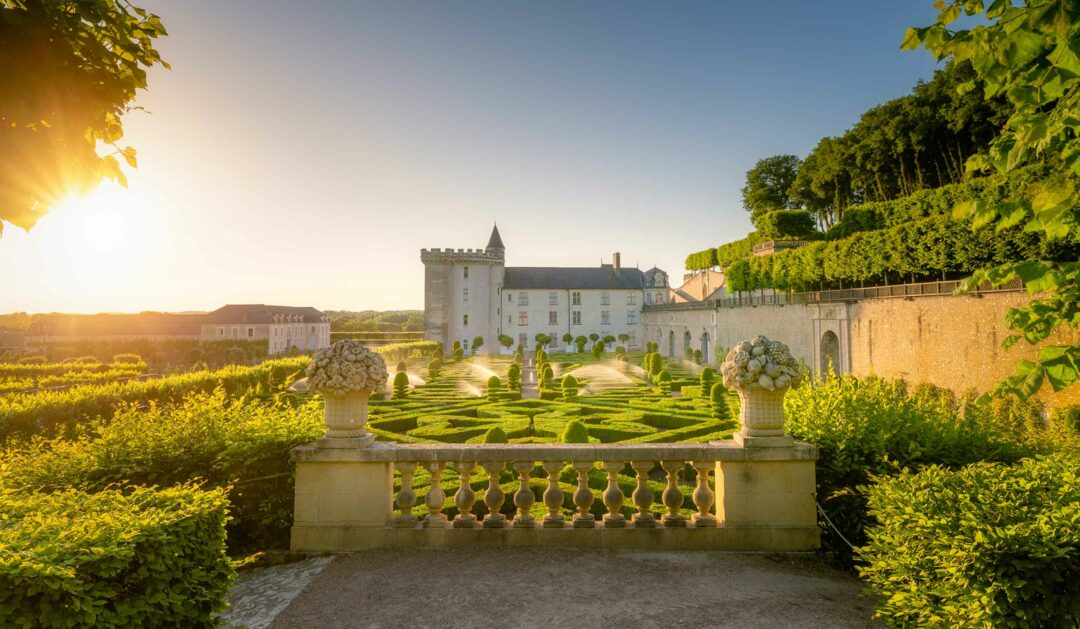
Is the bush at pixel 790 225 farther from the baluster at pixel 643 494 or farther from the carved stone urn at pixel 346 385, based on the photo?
the carved stone urn at pixel 346 385

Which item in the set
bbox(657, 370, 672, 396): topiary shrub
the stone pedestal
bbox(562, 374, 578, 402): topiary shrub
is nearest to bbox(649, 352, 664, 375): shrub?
bbox(657, 370, 672, 396): topiary shrub

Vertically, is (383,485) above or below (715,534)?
above

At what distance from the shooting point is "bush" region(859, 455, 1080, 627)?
2617 mm

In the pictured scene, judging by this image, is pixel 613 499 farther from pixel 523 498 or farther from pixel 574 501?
pixel 523 498

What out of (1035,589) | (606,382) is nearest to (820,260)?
(606,382)

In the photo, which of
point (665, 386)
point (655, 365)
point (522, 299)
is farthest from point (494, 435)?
point (522, 299)

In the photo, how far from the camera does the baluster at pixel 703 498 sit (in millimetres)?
4977

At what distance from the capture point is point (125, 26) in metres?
2.68

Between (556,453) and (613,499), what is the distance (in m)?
0.74

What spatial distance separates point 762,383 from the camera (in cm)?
481

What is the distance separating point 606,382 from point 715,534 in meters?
18.2

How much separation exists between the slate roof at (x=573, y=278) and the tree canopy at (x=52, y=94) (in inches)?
2044

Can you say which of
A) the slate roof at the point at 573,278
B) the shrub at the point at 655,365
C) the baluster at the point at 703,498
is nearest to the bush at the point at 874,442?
the baluster at the point at 703,498

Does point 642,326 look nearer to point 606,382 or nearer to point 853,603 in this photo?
point 606,382
